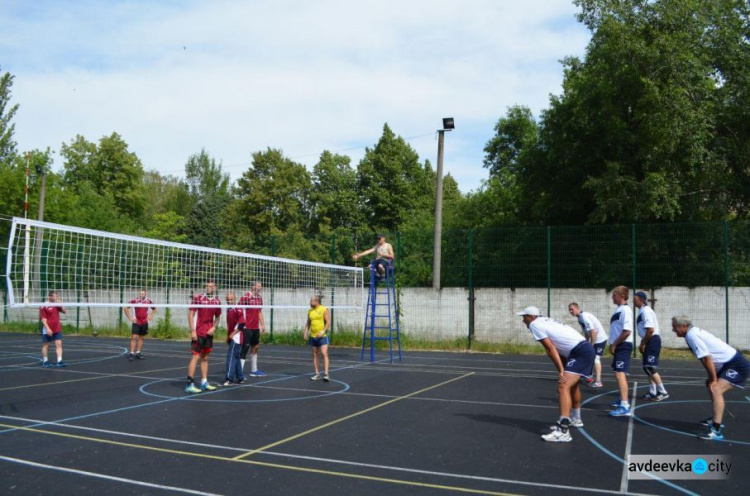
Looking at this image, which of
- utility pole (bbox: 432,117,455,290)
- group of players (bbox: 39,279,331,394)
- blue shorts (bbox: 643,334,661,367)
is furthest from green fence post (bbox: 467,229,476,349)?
blue shorts (bbox: 643,334,661,367)

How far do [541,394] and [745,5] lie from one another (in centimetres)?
1960

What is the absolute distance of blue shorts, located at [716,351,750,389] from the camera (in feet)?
27.1

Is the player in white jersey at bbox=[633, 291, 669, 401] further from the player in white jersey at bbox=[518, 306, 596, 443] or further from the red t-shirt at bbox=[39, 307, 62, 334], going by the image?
the red t-shirt at bbox=[39, 307, 62, 334]

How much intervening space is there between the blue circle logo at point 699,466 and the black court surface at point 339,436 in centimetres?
24

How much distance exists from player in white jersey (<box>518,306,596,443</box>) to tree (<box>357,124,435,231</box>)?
40.1 meters

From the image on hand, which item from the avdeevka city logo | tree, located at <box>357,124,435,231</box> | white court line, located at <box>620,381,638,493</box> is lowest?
white court line, located at <box>620,381,638,493</box>

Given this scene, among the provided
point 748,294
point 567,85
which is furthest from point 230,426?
point 567,85

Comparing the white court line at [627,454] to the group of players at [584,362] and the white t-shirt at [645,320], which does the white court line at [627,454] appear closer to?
the group of players at [584,362]

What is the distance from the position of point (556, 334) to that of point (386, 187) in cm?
4179

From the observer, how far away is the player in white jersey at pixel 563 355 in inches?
320

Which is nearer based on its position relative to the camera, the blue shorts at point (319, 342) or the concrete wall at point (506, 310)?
the blue shorts at point (319, 342)

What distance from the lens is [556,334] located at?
853 centimetres

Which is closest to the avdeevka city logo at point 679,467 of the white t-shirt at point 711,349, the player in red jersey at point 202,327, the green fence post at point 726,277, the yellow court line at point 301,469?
the white t-shirt at point 711,349

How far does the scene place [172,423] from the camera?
9195mm
